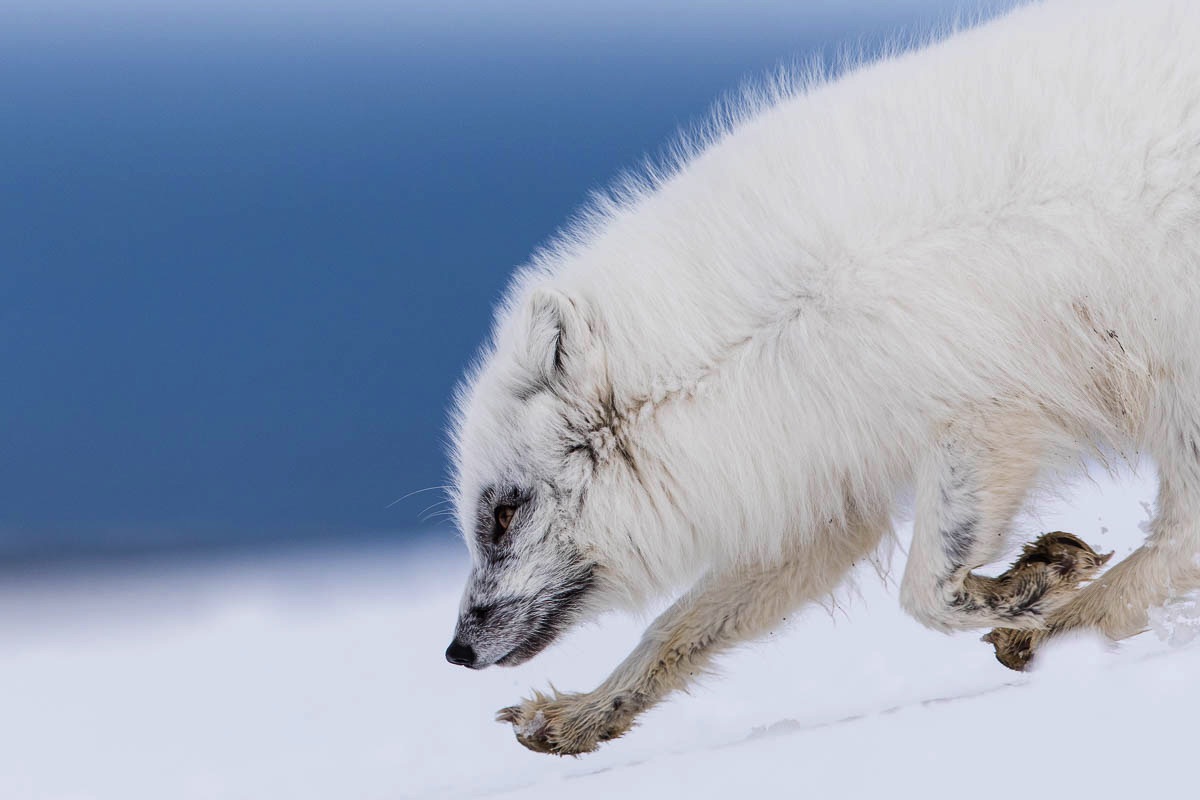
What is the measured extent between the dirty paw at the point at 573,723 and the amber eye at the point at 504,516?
23.7 inches

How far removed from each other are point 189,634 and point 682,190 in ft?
12.6

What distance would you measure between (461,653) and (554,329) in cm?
96

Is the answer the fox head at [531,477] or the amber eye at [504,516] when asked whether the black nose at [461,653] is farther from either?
the amber eye at [504,516]

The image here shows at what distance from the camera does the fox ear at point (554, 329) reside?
2857 mm

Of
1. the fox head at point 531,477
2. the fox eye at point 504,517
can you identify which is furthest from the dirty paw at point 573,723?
the fox eye at point 504,517

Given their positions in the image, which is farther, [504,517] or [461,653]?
[461,653]

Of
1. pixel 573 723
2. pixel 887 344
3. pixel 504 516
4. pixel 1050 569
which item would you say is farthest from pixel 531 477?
pixel 1050 569

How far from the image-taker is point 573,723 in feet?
11.1

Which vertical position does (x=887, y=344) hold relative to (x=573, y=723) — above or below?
above

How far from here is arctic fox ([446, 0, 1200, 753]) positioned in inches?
108

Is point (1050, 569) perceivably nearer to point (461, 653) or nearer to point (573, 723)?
point (573, 723)

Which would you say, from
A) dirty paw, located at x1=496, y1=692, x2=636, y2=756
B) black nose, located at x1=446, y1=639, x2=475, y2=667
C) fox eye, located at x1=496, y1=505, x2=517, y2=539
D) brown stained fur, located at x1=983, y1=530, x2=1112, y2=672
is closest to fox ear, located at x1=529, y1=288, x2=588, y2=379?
fox eye, located at x1=496, y1=505, x2=517, y2=539

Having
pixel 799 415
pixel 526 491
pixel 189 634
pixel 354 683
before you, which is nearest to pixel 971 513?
pixel 799 415

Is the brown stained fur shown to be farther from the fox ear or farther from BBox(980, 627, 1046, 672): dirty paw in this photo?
the fox ear
